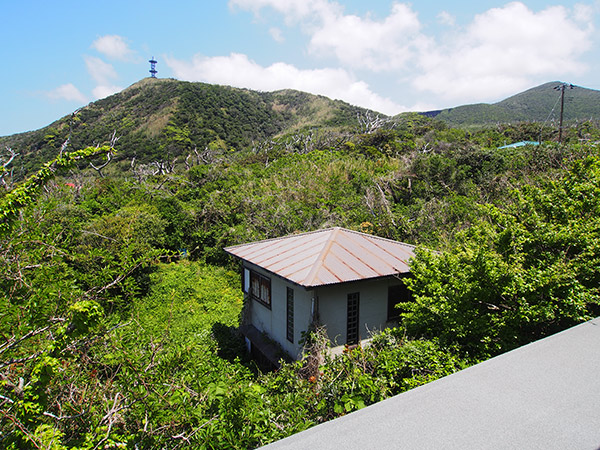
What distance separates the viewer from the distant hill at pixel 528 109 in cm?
6669

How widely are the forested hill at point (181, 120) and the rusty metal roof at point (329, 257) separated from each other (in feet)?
116

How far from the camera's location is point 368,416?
90.4 inches

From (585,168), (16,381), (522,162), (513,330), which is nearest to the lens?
(16,381)

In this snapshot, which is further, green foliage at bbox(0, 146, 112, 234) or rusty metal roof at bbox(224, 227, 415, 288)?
rusty metal roof at bbox(224, 227, 415, 288)

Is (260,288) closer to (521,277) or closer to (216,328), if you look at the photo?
(216,328)

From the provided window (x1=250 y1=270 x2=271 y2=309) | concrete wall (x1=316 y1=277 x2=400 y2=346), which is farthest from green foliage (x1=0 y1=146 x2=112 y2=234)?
window (x1=250 y1=270 x2=271 y2=309)

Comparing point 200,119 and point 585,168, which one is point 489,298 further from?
point 200,119

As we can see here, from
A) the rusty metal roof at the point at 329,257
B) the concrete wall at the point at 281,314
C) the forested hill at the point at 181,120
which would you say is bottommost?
the concrete wall at the point at 281,314

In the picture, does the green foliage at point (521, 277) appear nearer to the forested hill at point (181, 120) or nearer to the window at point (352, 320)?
the window at point (352, 320)

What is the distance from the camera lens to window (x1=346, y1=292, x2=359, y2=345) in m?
7.90

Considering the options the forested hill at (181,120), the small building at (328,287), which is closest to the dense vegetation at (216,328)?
the small building at (328,287)

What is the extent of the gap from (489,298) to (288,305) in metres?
4.54

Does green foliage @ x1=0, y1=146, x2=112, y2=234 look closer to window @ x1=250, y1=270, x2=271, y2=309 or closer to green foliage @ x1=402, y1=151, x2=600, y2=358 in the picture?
green foliage @ x1=402, y1=151, x2=600, y2=358

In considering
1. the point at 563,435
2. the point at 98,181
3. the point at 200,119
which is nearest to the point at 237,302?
the point at 563,435
